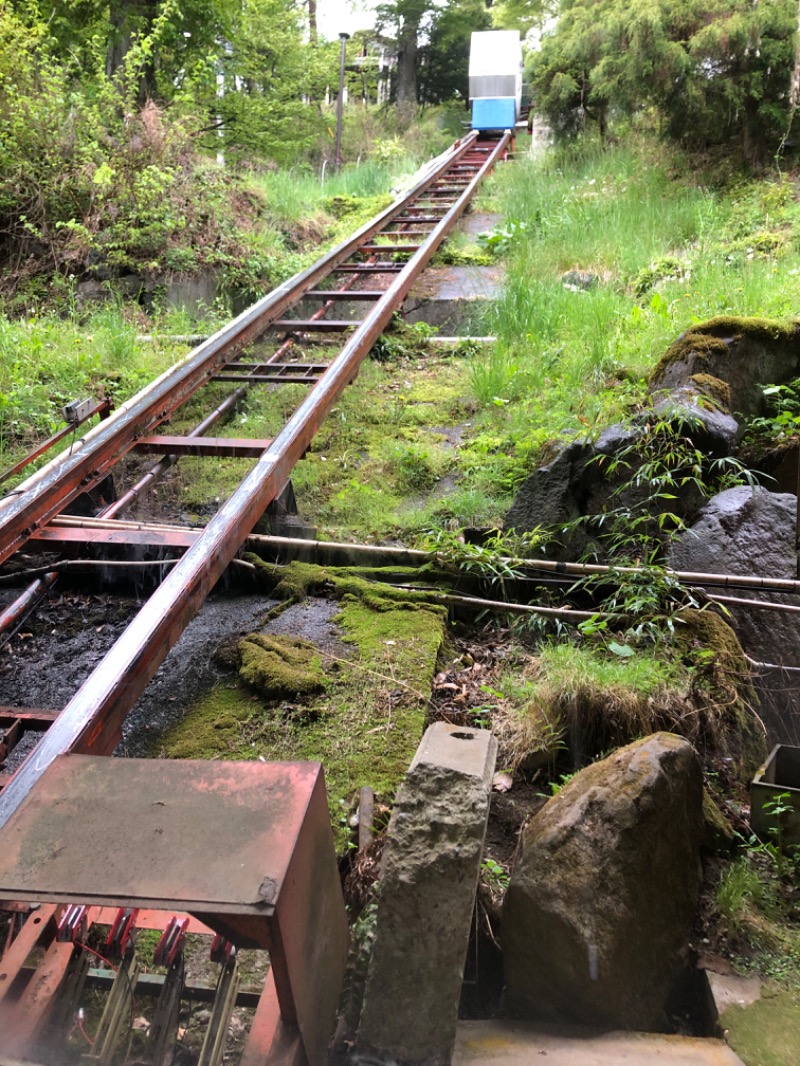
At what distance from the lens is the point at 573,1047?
1627 millimetres

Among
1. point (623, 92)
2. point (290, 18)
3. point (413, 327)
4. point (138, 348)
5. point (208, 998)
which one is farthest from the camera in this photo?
point (290, 18)

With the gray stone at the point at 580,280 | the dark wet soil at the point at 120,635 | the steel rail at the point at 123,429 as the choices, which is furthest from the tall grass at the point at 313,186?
the dark wet soil at the point at 120,635

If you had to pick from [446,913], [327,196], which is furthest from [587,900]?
[327,196]

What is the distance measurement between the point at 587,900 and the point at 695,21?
29.1ft

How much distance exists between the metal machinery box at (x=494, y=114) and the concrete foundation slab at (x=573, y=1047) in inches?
657

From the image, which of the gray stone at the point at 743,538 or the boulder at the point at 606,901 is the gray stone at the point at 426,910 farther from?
the gray stone at the point at 743,538

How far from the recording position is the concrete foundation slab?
157 cm

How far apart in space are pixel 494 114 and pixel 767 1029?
16882 mm

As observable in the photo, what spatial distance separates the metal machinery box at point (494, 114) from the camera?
1591 cm

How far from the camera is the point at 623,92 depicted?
884cm

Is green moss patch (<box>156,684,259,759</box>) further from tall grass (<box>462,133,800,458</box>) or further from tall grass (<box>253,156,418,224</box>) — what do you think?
tall grass (<box>253,156,418,224</box>)

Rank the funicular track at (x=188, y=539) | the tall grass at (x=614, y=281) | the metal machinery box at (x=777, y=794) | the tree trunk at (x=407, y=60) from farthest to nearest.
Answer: the tree trunk at (x=407, y=60) < the tall grass at (x=614, y=281) < the metal machinery box at (x=777, y=794) < the funicular track at (x=188, y=539)

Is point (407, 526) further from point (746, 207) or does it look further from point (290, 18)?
point (290, 18)

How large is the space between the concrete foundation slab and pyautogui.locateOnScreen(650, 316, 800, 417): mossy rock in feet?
9.52
